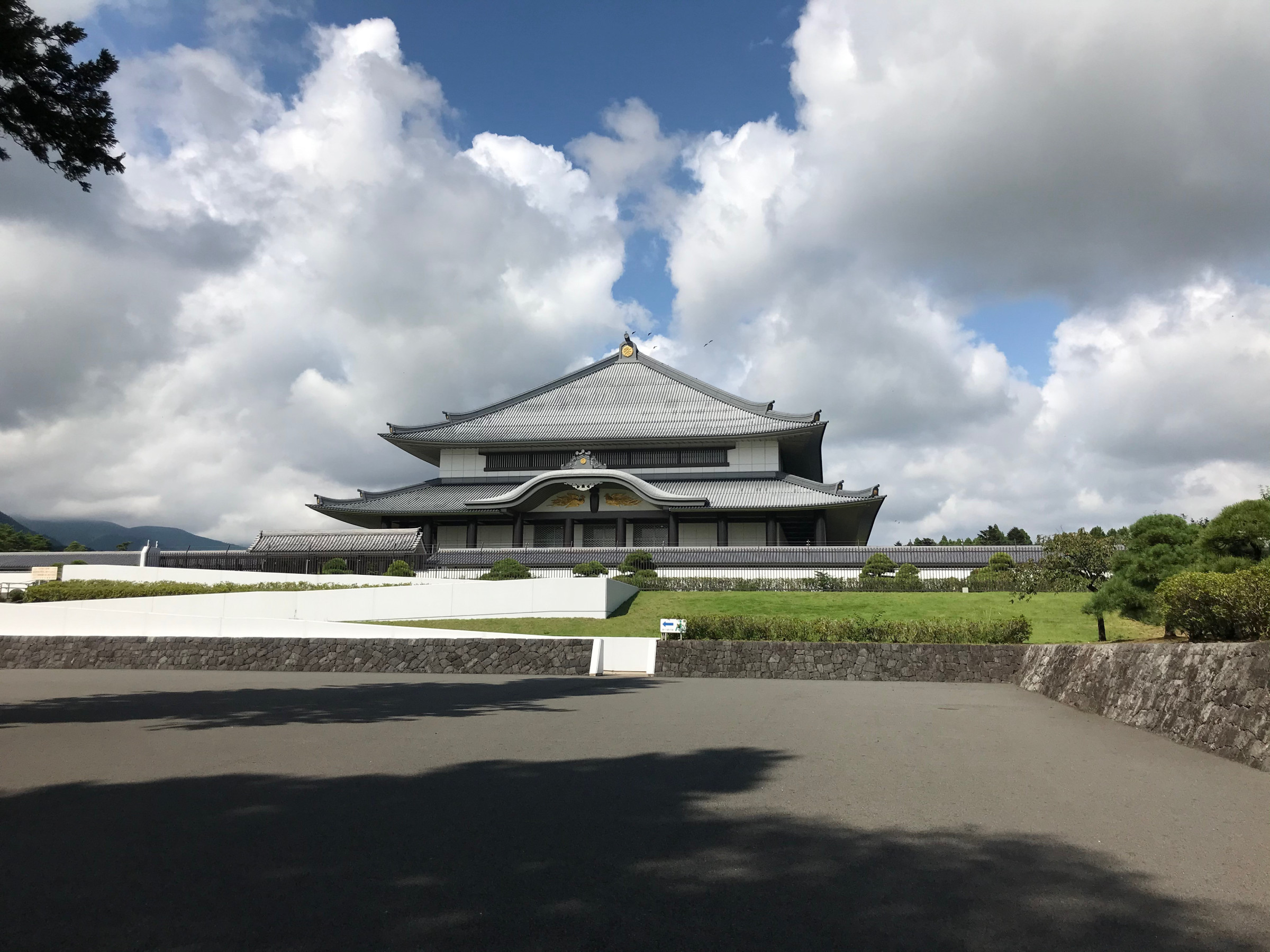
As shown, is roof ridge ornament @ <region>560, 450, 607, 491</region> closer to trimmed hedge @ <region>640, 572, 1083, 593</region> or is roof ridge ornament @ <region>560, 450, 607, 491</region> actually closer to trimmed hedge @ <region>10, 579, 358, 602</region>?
trimmed hedge @ <region>640, 572, 1083, 593</region>

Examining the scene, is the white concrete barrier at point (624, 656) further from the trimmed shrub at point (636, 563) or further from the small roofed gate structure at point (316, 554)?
the small roofed gate structure at point (316, 554)

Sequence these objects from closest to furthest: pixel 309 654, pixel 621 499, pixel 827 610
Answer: pixel 309 654 < pixel 827 610 < pixel 621 499

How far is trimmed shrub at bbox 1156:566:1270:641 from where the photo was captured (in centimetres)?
895

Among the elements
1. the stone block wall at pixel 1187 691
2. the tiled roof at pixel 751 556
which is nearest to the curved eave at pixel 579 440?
the tiled roof at pixel 751 556

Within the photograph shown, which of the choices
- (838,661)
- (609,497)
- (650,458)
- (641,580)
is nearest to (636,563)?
(641,580)

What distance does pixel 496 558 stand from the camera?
35.9 m

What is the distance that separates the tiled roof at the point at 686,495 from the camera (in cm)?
3891

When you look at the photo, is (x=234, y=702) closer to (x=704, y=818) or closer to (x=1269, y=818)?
(x=704, y=818)

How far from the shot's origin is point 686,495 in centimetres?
4119

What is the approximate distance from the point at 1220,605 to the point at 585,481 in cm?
3233

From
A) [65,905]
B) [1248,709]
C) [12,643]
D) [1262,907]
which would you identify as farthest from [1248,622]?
[12,643]

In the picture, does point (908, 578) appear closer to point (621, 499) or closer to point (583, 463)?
point (621, 499)

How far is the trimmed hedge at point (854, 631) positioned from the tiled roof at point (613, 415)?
23.9 metres

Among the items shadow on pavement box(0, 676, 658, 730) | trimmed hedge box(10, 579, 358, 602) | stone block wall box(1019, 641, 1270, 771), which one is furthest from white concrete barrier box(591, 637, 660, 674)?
trimmed hedge box(10, 579, 358, 602)
